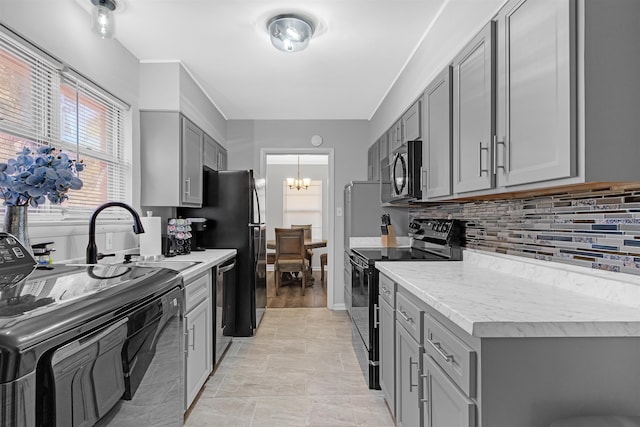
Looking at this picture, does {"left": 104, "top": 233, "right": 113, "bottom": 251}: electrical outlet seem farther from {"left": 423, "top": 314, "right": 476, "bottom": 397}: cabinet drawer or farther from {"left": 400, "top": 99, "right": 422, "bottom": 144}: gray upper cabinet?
{"left": 400, "top": 99, "right": 422, "bottom": 144}: gray upper cabinet

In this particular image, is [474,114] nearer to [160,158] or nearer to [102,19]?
[102,19]

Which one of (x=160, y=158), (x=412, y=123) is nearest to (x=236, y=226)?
(x=160, y=158)

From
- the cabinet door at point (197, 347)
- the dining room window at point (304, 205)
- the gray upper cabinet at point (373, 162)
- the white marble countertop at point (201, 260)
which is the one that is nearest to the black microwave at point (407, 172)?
the gray upper cabinet at point (373, 162)

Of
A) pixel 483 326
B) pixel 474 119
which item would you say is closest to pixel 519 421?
pixel 483 326

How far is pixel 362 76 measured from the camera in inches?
135

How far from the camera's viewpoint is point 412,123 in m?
2.88

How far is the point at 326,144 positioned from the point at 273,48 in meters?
2.16

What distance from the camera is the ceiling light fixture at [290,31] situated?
2381 mm

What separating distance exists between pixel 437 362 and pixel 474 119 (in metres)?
1.13

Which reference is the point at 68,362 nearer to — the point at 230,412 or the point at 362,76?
the point at 230,412

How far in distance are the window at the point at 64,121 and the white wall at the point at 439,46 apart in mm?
2150

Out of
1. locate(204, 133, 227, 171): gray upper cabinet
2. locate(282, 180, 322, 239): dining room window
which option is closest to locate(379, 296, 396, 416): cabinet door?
locate(204, 133, 227, 171): gray upper cabinet

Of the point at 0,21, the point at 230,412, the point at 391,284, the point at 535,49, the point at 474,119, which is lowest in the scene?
the point at 230,412

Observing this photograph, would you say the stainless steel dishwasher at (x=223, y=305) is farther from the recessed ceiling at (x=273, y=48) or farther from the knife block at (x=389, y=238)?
the recessed ceiling at (x=273, y=48)
